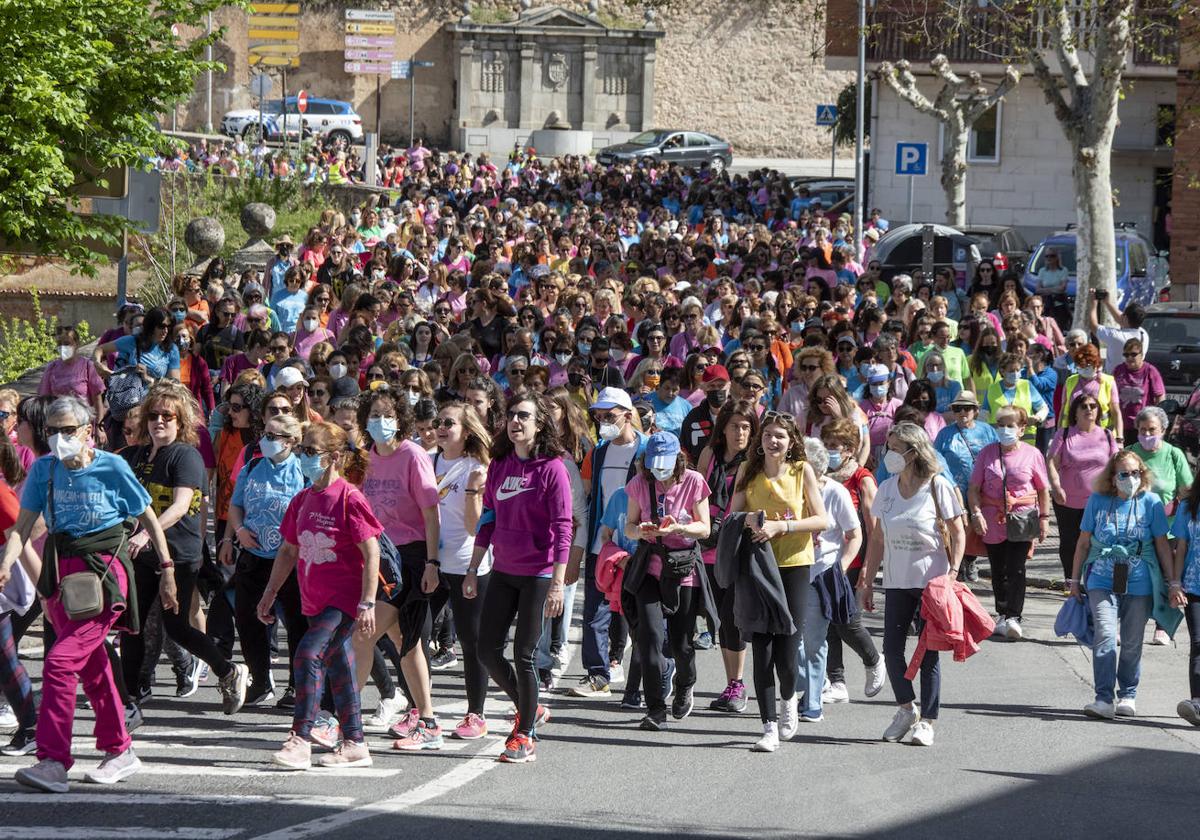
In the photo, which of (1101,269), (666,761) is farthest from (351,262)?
(666,761)

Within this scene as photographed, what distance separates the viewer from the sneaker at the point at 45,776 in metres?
8.02

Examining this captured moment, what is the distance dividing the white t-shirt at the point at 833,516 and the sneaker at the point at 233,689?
303 cm

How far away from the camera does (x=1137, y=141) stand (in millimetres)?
42625

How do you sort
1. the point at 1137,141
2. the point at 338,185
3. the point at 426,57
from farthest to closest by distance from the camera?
the point at 426,57, the point at 1137,141, the point at 338,185

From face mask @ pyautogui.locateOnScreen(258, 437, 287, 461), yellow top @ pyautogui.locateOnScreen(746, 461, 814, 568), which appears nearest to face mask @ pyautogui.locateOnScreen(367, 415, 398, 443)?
face mask @ pyautogui.locateOnScreen(258, 437, 287, 461)

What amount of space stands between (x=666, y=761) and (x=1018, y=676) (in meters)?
3.22

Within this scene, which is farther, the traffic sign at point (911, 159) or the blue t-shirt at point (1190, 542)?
the traffic sign at point (911, 159)

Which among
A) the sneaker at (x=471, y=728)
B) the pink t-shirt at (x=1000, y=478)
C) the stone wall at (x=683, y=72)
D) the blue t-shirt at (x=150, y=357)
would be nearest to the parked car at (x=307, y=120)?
the stone wall at (x=683, y=72)

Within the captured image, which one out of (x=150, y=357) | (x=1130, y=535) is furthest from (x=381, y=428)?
(x=150, y=357)

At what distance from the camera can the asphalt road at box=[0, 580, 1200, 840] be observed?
771 cm

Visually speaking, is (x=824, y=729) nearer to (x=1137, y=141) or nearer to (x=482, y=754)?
(x=482, y=754)

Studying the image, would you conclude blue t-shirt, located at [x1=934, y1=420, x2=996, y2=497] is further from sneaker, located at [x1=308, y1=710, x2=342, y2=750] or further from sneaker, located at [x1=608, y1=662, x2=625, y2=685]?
sneaker, located at [x1=308, y1=710, x2=342, y2=750]

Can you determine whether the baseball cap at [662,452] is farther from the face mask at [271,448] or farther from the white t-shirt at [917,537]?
the face mask at [271,448]

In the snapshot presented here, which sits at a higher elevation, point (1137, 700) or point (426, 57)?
point (426, 57)
